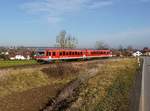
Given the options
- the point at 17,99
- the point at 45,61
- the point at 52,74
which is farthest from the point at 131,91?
the point at 45,61

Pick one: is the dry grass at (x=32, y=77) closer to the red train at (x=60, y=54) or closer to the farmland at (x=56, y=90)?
the farmland at (x=56, y=90)

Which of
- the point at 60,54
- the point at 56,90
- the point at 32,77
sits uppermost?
the point at 60,54

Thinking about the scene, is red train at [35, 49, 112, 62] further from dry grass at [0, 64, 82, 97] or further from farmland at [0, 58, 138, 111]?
dry grass at [0, 64, 82, 97]

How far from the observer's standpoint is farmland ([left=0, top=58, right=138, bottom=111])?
16641 millimetres

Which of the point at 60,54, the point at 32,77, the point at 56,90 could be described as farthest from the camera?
the point at 60,54

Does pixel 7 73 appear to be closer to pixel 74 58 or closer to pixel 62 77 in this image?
pixel 62 77

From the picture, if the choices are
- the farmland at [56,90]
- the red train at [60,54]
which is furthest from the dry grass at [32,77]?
the red train at [60,54]

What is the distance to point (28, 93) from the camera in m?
28.9

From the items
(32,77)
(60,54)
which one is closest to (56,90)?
(32,77)

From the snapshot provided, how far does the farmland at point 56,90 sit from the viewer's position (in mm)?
16641

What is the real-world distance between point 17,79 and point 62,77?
32.5ft

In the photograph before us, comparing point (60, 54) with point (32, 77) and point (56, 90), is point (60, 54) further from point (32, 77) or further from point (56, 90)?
point (56, 90)

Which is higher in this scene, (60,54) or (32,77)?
(60,54)

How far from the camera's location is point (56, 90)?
3127cm
